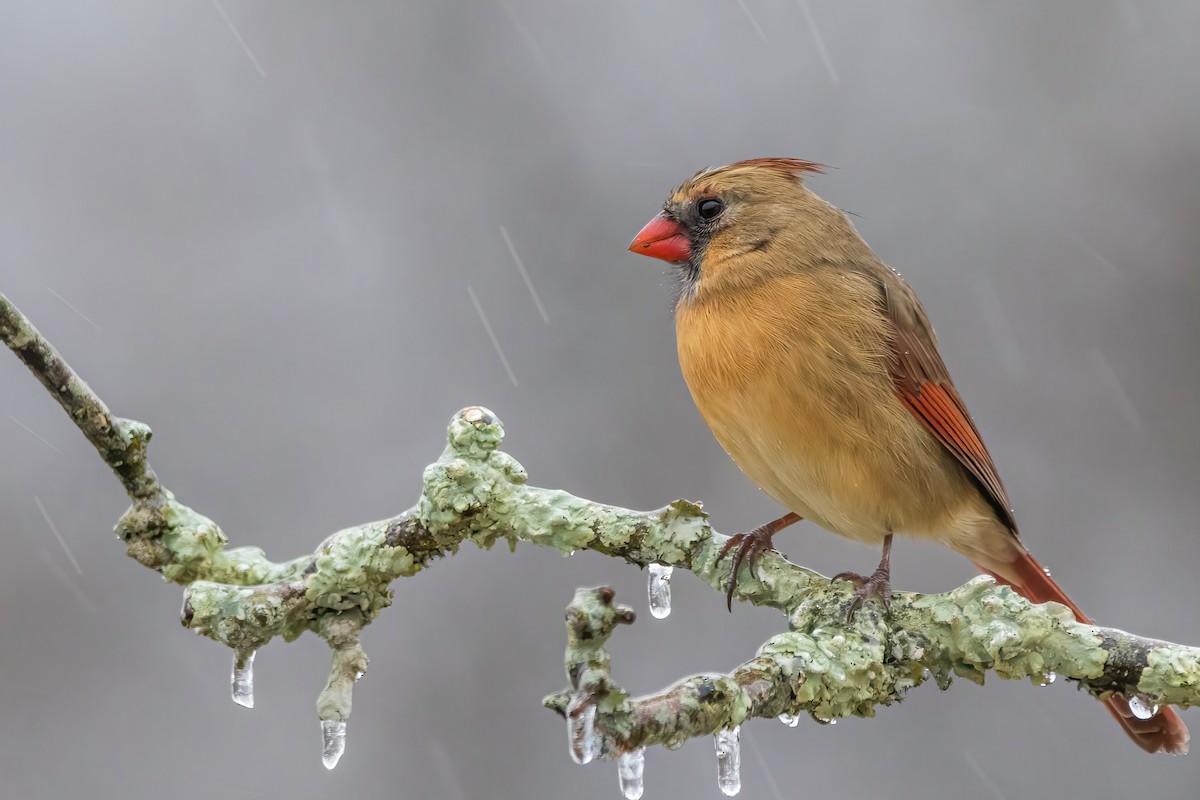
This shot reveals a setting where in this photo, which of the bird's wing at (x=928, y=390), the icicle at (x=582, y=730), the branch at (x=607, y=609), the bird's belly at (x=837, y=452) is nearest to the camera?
the icicle at (x=582, y=730)

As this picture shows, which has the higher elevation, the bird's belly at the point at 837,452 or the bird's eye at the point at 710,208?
the bird's eye at the point at 710,208

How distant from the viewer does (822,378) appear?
2699 millimetres

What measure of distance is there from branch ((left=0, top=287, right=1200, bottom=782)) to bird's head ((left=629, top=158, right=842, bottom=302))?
89cm

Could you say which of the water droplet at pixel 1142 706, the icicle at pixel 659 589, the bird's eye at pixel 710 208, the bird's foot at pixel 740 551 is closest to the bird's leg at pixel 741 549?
the bird's foot at pixel 740 551

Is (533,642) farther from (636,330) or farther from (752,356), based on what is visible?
(752,356)

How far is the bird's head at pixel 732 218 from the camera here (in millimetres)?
3006

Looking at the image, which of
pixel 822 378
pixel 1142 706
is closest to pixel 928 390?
pixel 822 378

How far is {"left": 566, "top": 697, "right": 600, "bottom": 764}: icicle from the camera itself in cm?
147

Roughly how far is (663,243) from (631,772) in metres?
1.77

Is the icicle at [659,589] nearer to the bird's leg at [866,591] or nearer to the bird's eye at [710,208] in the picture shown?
the bird's leg at [866,591]

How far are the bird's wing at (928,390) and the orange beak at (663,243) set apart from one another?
51cm

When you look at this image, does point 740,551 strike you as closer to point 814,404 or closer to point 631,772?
point 814,404

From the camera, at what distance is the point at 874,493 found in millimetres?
2752

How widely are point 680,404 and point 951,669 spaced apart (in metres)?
2.96
